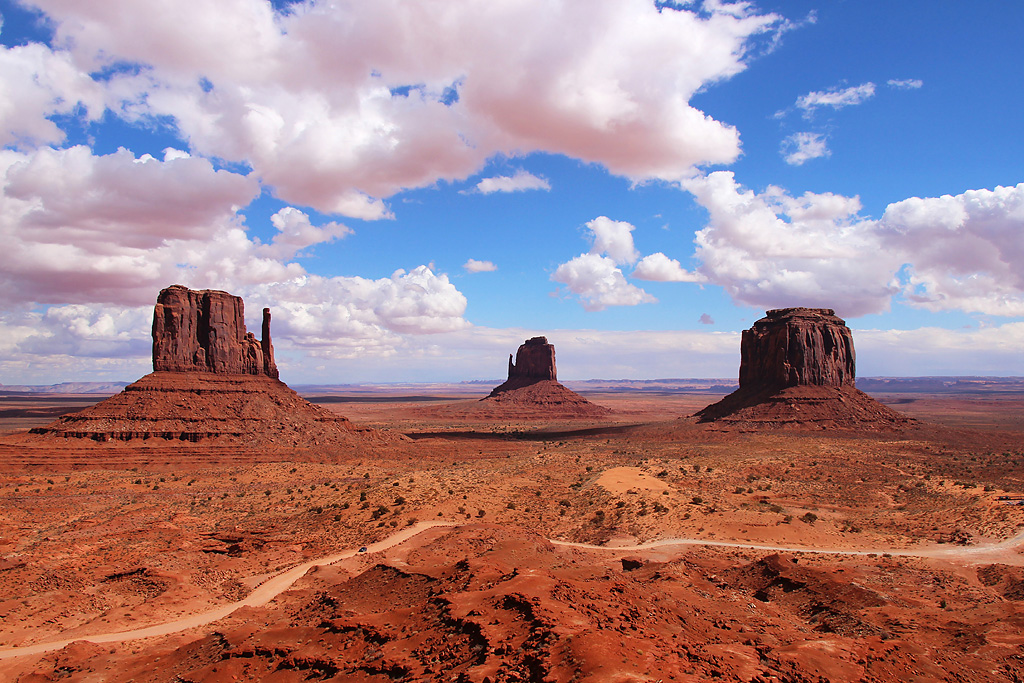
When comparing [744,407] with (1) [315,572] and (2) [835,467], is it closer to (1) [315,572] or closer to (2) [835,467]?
(2) [835,467]

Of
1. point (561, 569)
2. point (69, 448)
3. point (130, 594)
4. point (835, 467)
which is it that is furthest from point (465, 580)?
point (69, 448)

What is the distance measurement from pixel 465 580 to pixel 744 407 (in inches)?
3082

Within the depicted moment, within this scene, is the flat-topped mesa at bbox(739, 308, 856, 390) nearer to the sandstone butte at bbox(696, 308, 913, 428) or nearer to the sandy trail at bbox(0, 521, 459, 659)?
the sandstone butte at bbox(696, 308, 913, 428)

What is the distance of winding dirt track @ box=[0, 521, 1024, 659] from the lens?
19172 mm

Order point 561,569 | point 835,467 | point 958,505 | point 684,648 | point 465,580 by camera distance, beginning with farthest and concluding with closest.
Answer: point 835,467 < point 958,505 < point 561,569 < point 465,580 < point 684,648

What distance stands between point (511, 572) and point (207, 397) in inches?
2168

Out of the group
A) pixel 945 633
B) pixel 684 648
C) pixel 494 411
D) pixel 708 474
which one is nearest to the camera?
pixel 684 648

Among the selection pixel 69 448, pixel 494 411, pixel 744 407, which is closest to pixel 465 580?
pixel 69 448

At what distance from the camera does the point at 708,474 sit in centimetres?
4481

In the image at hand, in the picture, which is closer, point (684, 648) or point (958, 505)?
point (684, 648)

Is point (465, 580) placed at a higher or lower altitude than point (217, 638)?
higher

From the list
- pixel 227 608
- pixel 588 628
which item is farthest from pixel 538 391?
pixel 588 628

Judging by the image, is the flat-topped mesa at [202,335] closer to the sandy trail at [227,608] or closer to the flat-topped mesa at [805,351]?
the sandy trail at [227,608]

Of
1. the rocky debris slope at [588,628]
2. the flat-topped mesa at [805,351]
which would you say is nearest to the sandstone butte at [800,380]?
the flat-topped mesa at [805,351]
